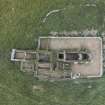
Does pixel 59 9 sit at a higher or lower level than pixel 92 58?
higher

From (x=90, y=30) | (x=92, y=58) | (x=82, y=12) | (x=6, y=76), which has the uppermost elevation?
(x=82, y=12)

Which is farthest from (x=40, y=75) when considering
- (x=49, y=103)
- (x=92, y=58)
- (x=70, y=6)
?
(x=70, y=6)

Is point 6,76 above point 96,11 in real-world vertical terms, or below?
below

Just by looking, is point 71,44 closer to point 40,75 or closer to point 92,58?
point 92,58

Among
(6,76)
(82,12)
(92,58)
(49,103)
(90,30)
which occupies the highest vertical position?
(82,12)

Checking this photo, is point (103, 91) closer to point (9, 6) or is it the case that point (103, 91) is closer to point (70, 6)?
point (70, 6)

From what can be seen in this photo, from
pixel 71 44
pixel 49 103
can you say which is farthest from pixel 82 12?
pixel 49 103
